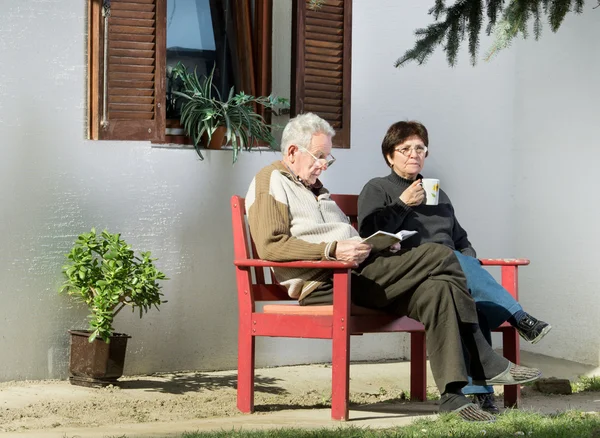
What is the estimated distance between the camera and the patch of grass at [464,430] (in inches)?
158

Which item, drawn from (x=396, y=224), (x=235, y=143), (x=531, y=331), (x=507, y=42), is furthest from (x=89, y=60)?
(x=531, y=331)

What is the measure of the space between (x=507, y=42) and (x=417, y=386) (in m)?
1.84

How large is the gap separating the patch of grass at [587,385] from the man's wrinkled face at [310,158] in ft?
6.50

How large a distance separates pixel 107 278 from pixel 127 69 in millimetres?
1131

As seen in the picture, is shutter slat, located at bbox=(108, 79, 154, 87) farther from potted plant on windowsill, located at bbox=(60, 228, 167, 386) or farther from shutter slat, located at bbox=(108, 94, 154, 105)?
potted plant on windowsill, located at bbox=(60, 228, 167, 386)

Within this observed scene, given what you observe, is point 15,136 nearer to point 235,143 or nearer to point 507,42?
point 235,143

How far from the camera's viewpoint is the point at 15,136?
539 centimetres

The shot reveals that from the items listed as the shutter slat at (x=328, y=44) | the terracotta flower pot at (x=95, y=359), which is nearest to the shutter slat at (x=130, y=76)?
the shutter slat at (x=328, y=44)

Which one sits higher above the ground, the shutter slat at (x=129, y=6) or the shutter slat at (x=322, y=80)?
the shutter slat at (x=129, y=6)

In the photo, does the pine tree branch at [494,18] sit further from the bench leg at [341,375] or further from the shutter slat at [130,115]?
the shutter slat at [130,115]

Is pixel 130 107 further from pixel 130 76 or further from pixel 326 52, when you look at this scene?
pixel 326 52

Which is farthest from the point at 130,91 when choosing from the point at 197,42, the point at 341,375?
the point at 341,375

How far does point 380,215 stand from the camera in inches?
203

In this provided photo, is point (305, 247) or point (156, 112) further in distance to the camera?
point (156, 112)
